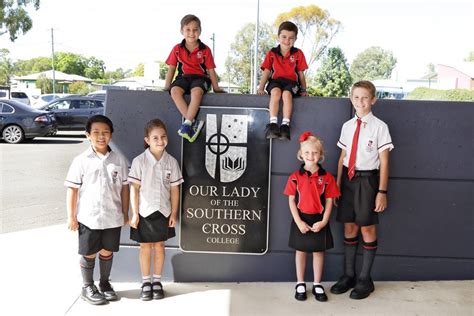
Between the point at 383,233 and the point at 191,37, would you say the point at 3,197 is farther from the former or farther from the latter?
the point at 383,233

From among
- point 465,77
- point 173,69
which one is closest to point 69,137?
point 173,69

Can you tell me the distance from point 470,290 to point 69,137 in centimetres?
1515

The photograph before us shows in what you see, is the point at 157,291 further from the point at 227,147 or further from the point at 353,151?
the point at 353,151

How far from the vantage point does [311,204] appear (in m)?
3.78

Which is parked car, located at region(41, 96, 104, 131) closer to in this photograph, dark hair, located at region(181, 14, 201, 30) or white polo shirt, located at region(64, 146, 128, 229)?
dark hair, located at region(181, 14, 201, 30)

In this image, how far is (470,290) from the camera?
4078 millimetres

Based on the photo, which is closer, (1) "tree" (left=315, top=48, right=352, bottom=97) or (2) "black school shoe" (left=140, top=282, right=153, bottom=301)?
(2) "black school shoe" (left=140, top=282, right=153, bottom=301)

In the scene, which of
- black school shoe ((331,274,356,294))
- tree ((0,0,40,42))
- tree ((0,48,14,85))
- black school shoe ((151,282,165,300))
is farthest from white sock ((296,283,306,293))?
tree ((0,48,14,85))

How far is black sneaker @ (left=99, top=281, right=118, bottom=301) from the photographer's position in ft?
12.7

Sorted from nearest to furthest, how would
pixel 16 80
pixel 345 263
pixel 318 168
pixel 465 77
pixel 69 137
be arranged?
pixel 318 168 < pixel 345 263 < pixel 69 137 < pixel 465 77 < pixel 16 80

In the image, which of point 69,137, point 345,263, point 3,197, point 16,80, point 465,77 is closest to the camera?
point 345,263

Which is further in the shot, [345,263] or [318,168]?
[345,263]

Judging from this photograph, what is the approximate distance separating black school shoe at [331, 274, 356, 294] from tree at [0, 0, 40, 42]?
23179mm

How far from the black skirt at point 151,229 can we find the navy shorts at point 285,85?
52.5 inches
